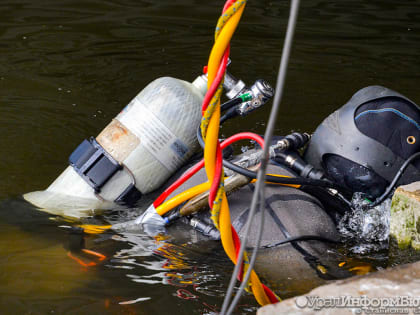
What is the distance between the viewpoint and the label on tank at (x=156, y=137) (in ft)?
9.05

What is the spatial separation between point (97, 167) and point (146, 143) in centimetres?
27

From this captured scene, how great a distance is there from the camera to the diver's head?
8.44 feet

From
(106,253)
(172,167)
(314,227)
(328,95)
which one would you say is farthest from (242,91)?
(328,95)

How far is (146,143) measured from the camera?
276 cm

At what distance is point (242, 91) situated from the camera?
2715 millimetres

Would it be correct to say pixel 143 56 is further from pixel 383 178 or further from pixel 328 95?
pixel 383 178

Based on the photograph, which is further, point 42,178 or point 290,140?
point 42,178

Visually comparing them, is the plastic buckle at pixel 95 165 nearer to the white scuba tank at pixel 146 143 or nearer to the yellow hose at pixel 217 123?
the white scuba tank at pixel 146 143

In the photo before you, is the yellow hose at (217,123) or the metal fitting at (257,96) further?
the metal fitting at (257,96)

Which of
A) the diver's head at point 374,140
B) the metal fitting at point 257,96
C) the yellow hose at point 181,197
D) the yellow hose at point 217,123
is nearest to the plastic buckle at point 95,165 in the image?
the yellow hose at point 181,197

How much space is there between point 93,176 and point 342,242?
1.26 m

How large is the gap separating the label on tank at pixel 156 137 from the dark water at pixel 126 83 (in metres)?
0.41

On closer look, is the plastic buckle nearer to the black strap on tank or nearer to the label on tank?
the black strap on tank

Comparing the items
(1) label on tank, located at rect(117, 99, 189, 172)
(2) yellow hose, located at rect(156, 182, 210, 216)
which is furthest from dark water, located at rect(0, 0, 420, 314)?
(1) label on tank, located at rect(117, 99, 189, 172)
